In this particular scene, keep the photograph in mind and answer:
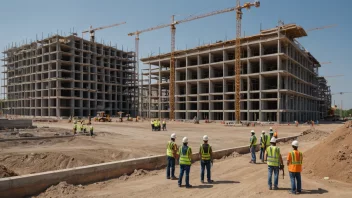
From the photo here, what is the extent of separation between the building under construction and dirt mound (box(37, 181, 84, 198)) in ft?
154

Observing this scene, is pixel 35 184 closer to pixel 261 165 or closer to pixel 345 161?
pixel 261 165

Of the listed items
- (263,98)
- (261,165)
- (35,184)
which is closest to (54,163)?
(35,184)

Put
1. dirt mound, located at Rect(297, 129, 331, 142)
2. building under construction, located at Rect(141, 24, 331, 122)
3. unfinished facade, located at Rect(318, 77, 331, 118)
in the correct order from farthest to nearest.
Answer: unfinished facade, located at Rect(318, 77, 331, 118)
building under construction, located at Rect(141, 24, 331, 122)
dirt mound, located at Rect(297, 129, 331, 142)

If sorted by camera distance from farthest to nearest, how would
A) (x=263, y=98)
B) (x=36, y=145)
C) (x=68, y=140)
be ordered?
1. (x=263, y=98)
2. (x=68, y=140)
3. (x=36, y=145)

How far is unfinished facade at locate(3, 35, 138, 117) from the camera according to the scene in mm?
71188

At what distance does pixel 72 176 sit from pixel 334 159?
9.23 m

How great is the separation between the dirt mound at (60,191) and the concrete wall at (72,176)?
19 centimetres

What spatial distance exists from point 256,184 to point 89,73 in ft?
238

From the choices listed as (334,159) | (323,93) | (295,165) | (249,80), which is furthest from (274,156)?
(323,93)

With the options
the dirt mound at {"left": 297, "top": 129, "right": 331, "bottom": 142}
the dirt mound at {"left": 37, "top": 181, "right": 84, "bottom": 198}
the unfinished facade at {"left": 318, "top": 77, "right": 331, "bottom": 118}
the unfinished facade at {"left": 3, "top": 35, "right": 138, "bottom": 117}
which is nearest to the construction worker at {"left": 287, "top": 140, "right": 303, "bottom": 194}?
the dirt mound at {"left": 37, "top": 181, "right": 84, "bottom": 198}

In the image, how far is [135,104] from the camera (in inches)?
3529

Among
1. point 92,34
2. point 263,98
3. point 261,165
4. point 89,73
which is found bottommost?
point 261,165

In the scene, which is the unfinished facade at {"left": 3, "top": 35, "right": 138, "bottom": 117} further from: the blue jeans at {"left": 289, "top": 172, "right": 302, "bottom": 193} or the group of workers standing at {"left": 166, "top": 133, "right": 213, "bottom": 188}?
the blue jeans at {"left": 289, "top": 172, "right": 302, "bottom": 193}

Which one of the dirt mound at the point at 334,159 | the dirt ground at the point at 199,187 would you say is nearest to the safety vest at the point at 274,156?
the dirt ground at the point at 199,187
